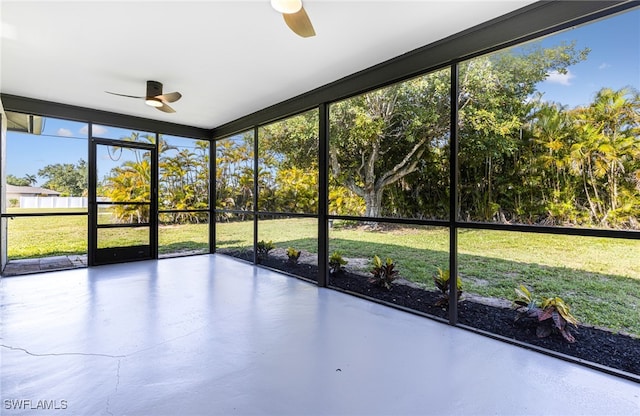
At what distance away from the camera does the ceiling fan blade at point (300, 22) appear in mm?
2172

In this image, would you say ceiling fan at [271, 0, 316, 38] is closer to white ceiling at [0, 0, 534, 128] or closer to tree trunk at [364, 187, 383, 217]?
→ white ceiling at [0, 0, 534, 128]

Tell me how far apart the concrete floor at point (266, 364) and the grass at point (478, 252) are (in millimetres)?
1275

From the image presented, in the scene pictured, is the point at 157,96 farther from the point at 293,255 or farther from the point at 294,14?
the point at 293,255

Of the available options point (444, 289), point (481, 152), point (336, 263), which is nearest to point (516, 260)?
point (444, 289)

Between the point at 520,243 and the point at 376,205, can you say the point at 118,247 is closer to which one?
the point at 376,205

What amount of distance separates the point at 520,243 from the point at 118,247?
666cm

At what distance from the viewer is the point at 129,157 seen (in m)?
5.89

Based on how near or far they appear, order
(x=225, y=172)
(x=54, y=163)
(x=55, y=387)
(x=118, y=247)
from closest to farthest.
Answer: (x=55, y=387) < (x=54, y=163) < (x=118, y=247) < (x=225, y=172)

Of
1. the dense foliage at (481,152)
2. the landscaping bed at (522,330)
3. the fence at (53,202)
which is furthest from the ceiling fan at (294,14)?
the fence at (53,202)

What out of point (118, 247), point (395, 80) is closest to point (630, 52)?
point (395, 80)

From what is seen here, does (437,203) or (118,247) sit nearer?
(437,203)

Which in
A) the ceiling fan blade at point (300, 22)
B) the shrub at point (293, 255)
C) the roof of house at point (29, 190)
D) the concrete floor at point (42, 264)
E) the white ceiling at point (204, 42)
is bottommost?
the concrete floor at point (42, 264)

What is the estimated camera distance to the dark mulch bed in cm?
252

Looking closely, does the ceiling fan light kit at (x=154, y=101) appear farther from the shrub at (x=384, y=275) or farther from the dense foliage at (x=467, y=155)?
the shrub at (x=384, y=275)
